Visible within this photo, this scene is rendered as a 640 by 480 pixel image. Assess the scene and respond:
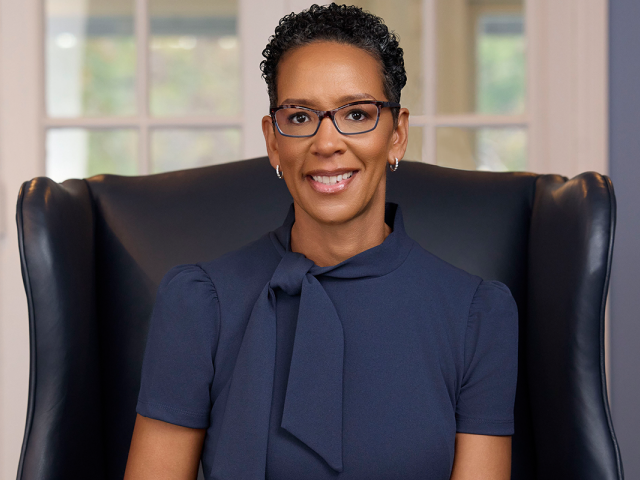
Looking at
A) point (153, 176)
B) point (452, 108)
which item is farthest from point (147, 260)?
point (452, 108)

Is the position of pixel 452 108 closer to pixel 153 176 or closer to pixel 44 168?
pixel 153 176

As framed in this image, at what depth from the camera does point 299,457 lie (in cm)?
99

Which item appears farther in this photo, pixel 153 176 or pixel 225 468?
pixel 153 176

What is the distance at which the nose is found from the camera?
3.24ft

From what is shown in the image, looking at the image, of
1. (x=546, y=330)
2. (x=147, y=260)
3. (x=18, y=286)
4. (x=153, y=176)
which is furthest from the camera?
(x=18, y=286)

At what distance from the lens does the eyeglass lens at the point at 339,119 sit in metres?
1.00

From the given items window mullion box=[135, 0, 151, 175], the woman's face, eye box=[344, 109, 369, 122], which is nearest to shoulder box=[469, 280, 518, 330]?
the woman's face

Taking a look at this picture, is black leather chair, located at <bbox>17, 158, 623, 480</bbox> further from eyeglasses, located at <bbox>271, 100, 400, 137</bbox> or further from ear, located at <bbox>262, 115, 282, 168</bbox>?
eyeglasses, located at <bbox>271, 100, 400, 137</bbox>

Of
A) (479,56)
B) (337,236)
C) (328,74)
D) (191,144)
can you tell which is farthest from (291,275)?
(191,144)

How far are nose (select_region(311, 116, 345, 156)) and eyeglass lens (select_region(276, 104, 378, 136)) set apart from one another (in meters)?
0.01

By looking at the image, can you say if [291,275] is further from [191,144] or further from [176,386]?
[191,144]

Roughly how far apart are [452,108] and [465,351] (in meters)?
1.28

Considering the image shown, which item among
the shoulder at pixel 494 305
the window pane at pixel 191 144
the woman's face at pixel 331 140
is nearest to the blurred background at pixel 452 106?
the shoulder at pixel 494 305

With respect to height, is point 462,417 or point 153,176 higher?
point 153,176
